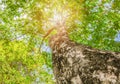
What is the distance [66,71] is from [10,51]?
5.79 meters

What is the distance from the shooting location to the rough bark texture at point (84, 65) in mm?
4211

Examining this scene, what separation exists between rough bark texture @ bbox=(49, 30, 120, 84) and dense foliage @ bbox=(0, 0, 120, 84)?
3764mm

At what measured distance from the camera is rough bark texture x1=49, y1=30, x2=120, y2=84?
4211mm

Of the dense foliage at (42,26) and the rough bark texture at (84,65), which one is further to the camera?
the dense foliage at (42,26)

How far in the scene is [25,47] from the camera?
10305mm

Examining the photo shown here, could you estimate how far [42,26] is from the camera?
1012 cm

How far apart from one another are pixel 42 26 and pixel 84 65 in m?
5.81

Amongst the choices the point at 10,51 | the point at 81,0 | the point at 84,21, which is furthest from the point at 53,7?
the point at 10,51

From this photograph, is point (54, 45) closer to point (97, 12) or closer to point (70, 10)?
point (70, 10)

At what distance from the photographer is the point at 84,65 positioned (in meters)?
4.58

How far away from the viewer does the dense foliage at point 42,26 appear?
31.7ft

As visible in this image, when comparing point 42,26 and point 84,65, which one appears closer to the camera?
point 84,65

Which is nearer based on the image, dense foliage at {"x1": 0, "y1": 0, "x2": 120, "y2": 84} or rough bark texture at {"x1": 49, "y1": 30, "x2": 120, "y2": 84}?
rough bark texture at {"x1": 49, "y1": 30, "x2": 120, "y2": 84}

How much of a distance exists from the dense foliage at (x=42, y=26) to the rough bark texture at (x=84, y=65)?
3.76 m
